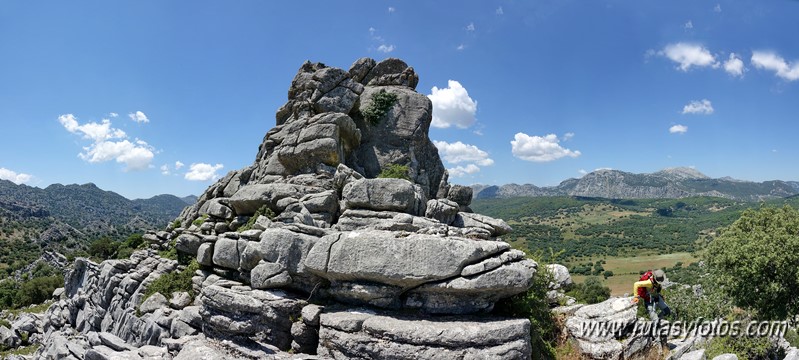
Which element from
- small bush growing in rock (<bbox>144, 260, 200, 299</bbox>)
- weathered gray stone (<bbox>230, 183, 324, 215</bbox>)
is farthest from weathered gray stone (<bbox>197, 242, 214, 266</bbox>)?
weathered gray stone (<bbox>230, 183, 324, 215</bbox>)

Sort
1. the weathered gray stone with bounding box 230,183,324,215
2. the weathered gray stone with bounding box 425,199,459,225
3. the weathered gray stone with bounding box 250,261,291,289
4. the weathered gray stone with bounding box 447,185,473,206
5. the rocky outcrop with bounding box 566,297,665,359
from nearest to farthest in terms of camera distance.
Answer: the rocky outcrop with bounding box 566,297,665,359, the weathered gray stone with bounding box 250,261,291,289, the weathered gray stone with bounding box 425,199,459,225, the weathered gray stone with bounding box 230,183,324,215, the weathered gray stone with bounding box 447,185,473,206

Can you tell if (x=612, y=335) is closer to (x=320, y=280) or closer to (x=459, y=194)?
(x=320, y=280)

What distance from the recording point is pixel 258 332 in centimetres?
1404

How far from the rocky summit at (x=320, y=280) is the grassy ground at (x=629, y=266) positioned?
9731cm

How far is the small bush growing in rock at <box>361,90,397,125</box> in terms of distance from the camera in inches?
1454

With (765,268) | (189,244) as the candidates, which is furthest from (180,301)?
(765,268)

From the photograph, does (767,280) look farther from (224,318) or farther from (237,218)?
(237,218)

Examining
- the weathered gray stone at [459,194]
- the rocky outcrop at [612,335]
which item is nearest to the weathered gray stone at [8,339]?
the weathered gray stone at [459,194]

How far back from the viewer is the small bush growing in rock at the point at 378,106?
36.9 meters

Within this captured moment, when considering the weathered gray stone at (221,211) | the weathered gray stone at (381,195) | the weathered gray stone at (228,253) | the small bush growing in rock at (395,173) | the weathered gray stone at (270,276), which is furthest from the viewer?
the small bush growing in rock at (395,173)

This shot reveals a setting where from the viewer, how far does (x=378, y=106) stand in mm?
37281

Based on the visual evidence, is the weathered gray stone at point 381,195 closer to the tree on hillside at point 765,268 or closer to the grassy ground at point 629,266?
the tree on hillside at point 765,268

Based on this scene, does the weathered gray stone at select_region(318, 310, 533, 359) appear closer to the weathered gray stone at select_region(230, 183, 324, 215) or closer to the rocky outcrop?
the rocky outcrop

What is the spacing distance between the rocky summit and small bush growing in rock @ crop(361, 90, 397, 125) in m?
6.25
